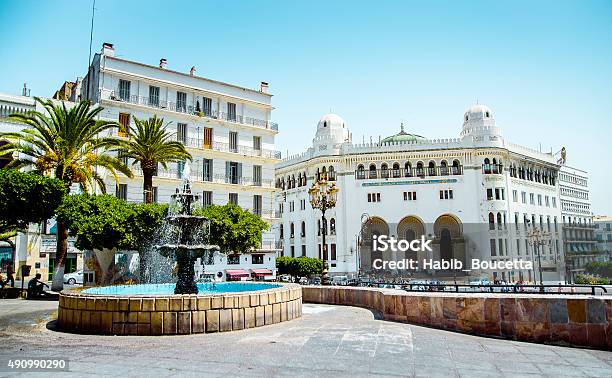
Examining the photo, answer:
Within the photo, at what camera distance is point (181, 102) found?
116 feet

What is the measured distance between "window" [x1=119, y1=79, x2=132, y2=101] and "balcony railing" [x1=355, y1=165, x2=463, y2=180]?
24.0 metres

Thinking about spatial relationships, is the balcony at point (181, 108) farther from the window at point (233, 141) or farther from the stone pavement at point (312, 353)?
the stone pavement at point (312, 353)

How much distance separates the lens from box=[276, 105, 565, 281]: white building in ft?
147

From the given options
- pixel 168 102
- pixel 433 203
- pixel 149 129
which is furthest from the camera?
pixel 433 203

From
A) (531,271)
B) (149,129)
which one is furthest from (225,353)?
(531,271)

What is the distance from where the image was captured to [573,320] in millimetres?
8422

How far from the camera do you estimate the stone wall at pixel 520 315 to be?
828cm

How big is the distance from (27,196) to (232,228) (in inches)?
425

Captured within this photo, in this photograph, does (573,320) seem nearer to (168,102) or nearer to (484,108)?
(168,102)

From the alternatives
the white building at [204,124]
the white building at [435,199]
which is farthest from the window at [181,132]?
the white building at [435,199]

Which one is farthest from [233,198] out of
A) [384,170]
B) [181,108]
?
[384,170]

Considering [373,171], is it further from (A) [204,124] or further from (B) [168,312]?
(B) [168,312]

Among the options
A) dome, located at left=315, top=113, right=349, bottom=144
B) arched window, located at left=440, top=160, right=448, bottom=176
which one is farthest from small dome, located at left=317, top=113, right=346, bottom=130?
arched window, located at left=440, top=160, right=448, bottom=176

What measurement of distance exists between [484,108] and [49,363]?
49.7 metres
